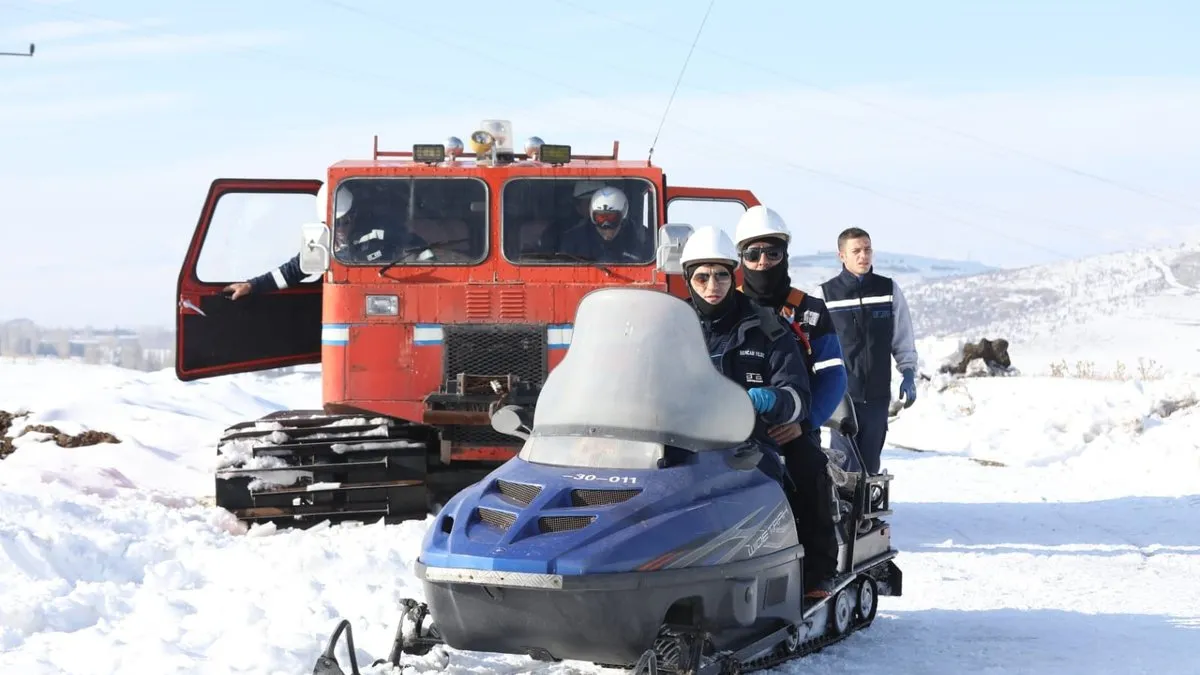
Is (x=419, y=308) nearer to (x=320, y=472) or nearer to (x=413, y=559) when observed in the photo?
(x=320, y=472)

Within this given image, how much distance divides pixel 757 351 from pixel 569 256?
4959 millimetres

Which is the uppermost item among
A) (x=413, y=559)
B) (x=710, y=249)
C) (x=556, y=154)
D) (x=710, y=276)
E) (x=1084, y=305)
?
(x=556, y=154)

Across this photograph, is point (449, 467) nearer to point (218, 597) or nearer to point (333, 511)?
point (333, 511)

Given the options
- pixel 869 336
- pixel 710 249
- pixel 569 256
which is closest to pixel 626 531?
pixel 710 249

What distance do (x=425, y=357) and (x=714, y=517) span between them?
5.83 metres

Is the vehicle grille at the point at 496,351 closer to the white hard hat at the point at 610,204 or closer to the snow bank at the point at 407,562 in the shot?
the white hard hat at the point at 610,204

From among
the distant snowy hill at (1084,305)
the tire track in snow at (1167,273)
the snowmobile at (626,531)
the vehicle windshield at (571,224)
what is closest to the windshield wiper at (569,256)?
the vehicle windshield at (571,224)

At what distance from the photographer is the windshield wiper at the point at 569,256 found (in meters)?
11.3

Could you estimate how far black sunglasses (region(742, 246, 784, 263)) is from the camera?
Result: 742 cm

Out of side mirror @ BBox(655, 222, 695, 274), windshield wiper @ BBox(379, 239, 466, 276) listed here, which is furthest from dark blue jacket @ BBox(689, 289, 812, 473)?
windshield wiper @ BBox(379, 239, 466, 276)

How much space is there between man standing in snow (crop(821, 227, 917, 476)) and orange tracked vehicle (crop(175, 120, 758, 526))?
48.2 inches

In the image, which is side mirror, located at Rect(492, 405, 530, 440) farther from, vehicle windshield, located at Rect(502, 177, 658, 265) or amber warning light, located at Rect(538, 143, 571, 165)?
amber warning light, located at Rect(538, 143, 571, 165)

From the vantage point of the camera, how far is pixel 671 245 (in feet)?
34.7

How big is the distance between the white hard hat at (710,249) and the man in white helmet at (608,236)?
4804 millimetres
